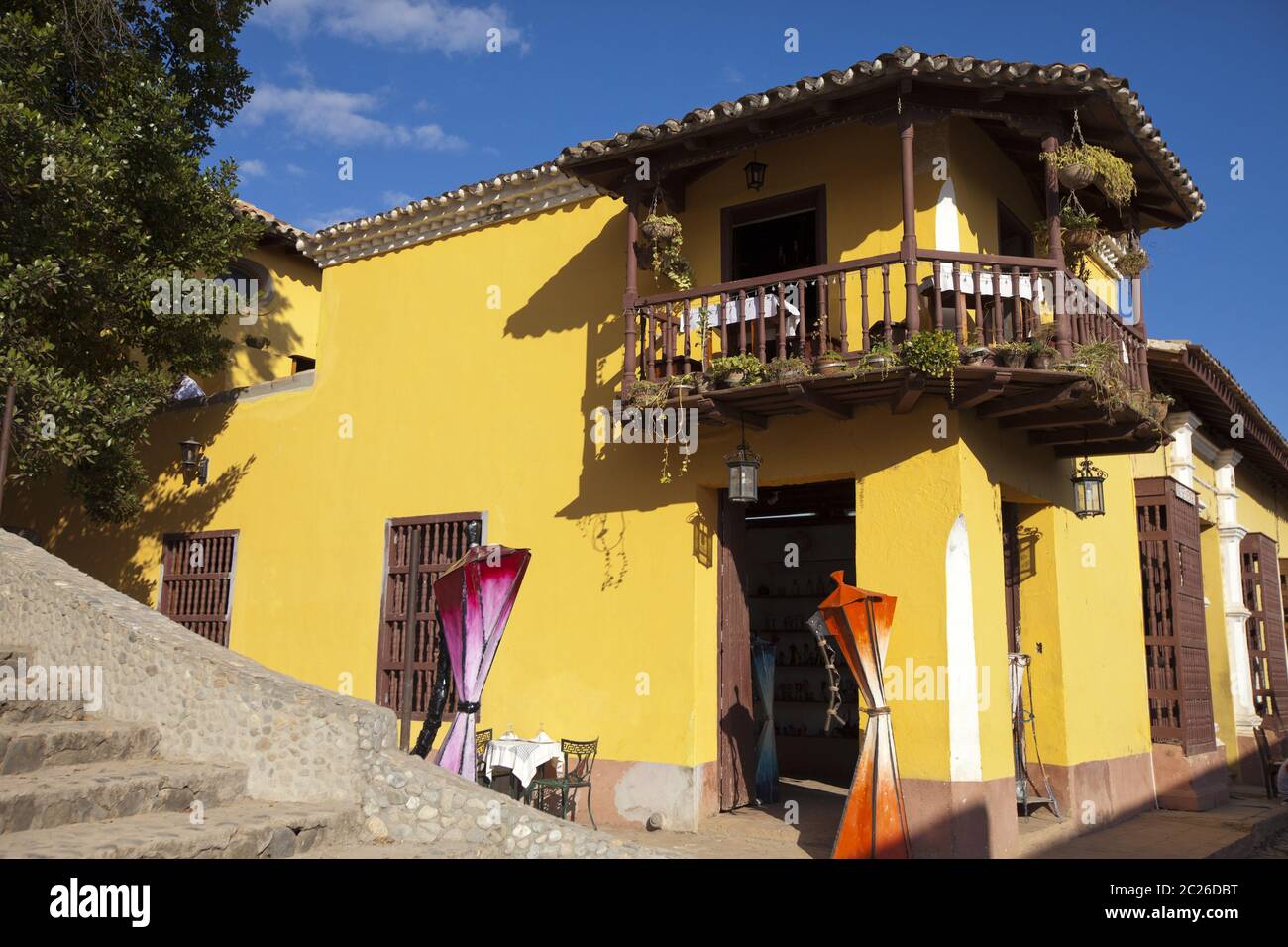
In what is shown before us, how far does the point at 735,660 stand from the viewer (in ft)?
32.9

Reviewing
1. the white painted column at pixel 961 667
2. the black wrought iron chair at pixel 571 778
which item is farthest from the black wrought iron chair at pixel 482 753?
the white painted column at pixel 961 667

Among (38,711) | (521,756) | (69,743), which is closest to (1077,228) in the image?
(521,756)

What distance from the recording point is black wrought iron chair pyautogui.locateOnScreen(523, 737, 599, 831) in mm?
8977

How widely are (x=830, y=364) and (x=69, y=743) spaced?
5.82 meters

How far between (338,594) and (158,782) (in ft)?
22.4

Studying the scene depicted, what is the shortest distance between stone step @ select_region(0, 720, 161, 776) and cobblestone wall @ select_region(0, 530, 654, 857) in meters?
0.13

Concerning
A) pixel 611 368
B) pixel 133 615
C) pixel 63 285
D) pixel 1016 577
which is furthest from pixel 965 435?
pixel 63 285

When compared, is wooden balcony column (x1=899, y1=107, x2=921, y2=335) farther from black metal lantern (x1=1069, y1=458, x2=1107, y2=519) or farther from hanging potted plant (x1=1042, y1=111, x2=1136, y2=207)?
black metal lantern (x1=1069, y1=458, x2=1107, y2=519)

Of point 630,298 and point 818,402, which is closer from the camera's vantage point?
point 818,402

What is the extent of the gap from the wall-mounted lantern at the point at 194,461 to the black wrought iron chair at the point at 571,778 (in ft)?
23.1

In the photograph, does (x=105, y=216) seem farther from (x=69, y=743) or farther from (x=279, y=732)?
(x=279, y=732)

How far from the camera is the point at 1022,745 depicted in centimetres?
1013

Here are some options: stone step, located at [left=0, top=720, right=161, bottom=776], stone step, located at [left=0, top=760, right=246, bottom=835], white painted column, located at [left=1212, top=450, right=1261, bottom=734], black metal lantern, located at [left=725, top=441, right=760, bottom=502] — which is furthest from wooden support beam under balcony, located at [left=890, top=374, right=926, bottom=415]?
white painted column, located at [left=1212, top=450, right=1261, bottom=734]

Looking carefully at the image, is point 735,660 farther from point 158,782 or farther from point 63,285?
point 63,285
